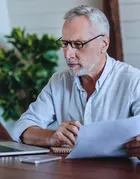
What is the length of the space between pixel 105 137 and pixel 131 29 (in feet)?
4.49

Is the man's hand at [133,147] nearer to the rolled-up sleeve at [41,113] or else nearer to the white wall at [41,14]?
the rolled-up sleeve at [41,113]

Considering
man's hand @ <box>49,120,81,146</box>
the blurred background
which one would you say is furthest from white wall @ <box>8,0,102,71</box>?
man's hand @ <box>49,120,81,146</box>

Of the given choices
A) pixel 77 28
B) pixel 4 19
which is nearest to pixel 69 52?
pixel 77 28

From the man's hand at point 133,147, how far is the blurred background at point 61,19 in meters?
1.26

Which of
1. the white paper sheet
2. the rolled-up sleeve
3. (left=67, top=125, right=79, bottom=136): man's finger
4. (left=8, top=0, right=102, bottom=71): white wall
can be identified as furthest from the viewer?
(left=8, top=0, right=102, bottom=71): white wall

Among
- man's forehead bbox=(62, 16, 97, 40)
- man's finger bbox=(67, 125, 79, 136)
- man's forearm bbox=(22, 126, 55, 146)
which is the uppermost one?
A: man's forehead bbox=(62, 16, 97, 40)

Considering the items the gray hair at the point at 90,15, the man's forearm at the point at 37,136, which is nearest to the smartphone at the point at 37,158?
the man's forearm at the point at 37,136

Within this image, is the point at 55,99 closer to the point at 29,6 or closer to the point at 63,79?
the point at 63,79

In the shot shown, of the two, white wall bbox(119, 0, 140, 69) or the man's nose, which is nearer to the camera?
the man's nose

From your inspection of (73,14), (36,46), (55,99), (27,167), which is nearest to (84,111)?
(55,99)

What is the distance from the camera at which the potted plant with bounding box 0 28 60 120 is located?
3.25 meters

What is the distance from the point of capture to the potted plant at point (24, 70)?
10.7ft

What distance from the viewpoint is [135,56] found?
2.69 meters

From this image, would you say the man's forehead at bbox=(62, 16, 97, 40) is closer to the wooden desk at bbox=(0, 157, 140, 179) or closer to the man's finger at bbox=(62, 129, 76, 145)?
the man's finger at bbox=(62, 129, 76, 145)
